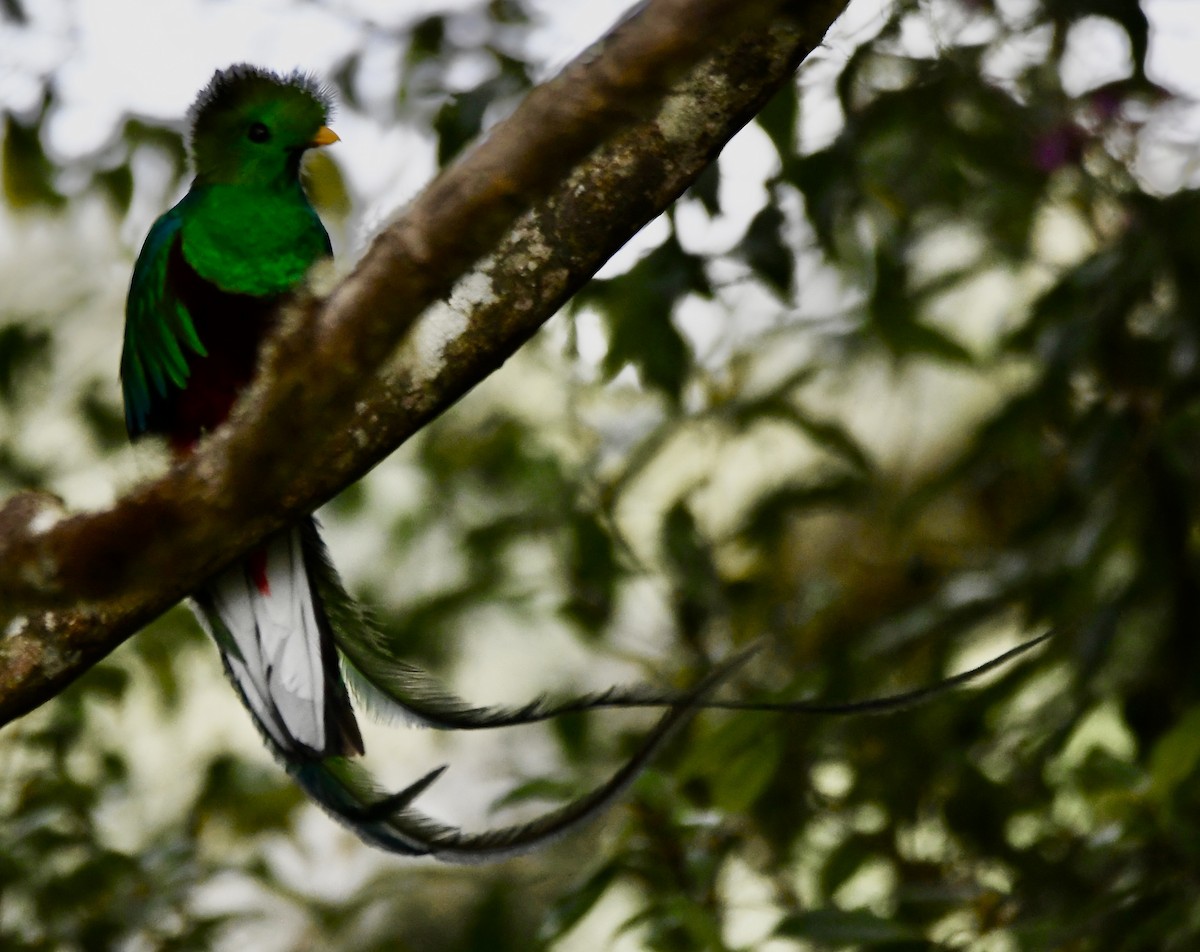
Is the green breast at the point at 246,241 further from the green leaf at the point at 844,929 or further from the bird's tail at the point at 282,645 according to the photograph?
the green leaf at the point at 844,929

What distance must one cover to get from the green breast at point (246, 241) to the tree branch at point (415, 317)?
0.71 m

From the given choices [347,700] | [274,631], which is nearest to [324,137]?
[274,631]

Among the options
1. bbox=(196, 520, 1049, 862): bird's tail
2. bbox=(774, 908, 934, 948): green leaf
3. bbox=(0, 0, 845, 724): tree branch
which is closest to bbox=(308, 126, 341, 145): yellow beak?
bbox=(196, 520, 1049, 862): bird's tail

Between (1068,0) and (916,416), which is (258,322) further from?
(916,416)

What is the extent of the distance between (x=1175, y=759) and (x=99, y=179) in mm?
1841

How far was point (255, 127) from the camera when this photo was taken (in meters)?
1.88

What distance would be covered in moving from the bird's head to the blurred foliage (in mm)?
201

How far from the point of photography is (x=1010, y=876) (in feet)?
6.91

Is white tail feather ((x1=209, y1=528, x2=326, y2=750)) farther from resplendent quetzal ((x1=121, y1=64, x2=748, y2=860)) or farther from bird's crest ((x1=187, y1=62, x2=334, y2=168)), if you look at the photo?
bird's crest ((x1=187, y1=62, x2=334, y2=168))

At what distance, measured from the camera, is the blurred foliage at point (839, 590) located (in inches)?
69.2

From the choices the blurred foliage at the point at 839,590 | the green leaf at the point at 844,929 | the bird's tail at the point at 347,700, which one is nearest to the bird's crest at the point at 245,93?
the blurred foliage at the point at 839,590

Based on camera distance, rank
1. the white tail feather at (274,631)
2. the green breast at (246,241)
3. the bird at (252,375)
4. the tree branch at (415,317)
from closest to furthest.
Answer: the tree branch at (415,317), the bird at (252,375), the white tail feather at (274,631), the green breast at (246,241)

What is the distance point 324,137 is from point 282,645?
2.31 feet

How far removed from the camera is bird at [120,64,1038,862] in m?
1.55
